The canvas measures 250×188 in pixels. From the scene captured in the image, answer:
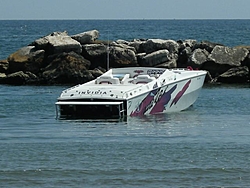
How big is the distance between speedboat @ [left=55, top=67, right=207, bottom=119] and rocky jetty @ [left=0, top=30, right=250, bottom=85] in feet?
25.4

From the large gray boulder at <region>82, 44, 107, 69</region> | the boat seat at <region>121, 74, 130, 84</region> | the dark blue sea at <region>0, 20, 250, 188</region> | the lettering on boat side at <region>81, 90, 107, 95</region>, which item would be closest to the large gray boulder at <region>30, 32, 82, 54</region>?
the large gray boulder at <region>82, 44, 107, 69</region>

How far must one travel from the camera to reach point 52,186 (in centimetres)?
1586

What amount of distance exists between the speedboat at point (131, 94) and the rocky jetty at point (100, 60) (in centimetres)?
773

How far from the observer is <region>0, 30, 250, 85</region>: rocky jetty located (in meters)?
37.8

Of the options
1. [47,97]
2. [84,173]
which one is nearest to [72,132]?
[84,173]

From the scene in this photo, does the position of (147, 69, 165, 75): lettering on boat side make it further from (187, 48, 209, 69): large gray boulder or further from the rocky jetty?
(187, 48, 209, 69): large gray boulder

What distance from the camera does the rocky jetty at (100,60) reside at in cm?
3778

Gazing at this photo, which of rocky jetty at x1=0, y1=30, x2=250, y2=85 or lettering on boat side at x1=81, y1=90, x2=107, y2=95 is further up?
lettering on boat side at x1=81, y1=90, x2=107, y2=95

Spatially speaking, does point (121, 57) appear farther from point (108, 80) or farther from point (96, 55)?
point (108, 80)

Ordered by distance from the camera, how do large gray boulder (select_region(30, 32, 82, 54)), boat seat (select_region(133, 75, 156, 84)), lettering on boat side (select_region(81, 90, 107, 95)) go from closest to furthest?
A: lettering on boat side (select_region(81, 90, 107, 95))
boat seat (select_region(133, 75, 156, 84))
large gray boulder (select_region(30, 32, 82, 54))

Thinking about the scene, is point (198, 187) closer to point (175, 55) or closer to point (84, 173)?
point (84, 173)

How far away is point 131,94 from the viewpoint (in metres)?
25.2

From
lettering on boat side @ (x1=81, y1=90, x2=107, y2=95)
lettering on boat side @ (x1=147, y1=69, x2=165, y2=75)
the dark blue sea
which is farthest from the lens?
lettering on boat side @ (x1=147, y1=69, x2=165, y2=75)

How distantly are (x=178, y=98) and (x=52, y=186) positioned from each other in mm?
12954
